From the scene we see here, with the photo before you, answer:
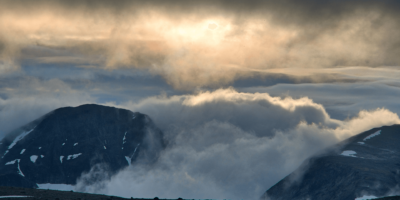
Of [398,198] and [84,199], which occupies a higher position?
[84,199]

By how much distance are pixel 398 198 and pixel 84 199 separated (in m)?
95.3

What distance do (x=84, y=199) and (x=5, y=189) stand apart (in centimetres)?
2681

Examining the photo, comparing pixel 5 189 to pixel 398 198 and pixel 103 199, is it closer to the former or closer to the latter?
pixel 103 199

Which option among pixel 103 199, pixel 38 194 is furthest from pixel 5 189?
pixel 103 199

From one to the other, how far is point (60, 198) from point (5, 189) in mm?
20016

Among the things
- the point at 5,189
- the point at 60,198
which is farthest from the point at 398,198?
the point at 5,189

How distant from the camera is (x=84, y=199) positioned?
11619cm

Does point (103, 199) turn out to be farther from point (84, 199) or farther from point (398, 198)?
point (398, 198)

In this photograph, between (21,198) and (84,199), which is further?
(84,199)

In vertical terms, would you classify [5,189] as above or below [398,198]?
above

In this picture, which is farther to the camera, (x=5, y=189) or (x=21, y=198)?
(x=5, y=189)

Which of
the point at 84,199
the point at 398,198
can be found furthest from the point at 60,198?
the point at 398,198

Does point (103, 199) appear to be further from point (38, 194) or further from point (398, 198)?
point (398, 198)

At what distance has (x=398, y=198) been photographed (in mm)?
116438
